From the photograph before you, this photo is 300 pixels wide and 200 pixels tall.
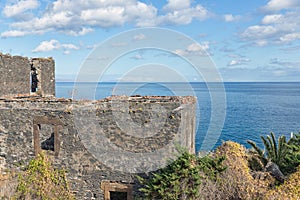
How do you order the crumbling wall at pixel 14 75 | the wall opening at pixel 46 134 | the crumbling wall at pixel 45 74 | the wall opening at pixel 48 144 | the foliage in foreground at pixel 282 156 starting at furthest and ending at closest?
the crumbling wall at pixel 45 74, the crumbling wall at pixel 14 75, the foliage in foreground at pixel 282 156, the wall opening at pixel 48 144, the wall opening at pixel 46 134

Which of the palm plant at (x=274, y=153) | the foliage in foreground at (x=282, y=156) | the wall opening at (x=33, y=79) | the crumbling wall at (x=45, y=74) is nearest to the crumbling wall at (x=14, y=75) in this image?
the wall opening at (x=33, y=79)

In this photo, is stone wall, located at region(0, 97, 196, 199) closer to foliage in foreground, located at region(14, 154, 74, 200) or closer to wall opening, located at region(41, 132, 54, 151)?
wall opening, located at region(41, 132, 54, 151)

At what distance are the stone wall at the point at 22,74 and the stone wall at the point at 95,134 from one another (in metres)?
4.31

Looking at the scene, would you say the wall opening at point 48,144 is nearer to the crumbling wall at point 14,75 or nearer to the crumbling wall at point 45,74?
the crumbling wall at point 14,75

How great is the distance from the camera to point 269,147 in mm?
14781

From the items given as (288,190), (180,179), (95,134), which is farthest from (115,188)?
(288,190)

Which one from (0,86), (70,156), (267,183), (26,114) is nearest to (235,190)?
(267,183)

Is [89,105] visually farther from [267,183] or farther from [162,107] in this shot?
[267,183]

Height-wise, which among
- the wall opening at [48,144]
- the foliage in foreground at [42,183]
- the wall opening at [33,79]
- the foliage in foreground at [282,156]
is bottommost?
the foliage in foreground at [42,183]

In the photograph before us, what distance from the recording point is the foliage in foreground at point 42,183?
12.7 metres

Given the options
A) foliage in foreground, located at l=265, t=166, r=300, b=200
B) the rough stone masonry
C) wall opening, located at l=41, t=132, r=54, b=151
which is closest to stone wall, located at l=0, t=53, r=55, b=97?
the rough stone masonry

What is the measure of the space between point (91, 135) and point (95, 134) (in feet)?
0.60

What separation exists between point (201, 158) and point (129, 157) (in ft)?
9.43

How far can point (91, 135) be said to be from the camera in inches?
477
